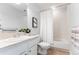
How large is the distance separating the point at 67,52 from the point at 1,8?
121cm

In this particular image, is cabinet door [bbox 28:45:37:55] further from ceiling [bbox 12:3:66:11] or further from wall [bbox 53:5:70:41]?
ceiling [bbox 12:3:66:11]

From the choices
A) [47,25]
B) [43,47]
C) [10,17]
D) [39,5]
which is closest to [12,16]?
[10,17]

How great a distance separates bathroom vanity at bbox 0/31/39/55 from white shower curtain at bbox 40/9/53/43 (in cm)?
14

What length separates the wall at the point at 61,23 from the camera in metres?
1.49

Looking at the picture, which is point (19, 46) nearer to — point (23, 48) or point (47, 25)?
point (23, 48)

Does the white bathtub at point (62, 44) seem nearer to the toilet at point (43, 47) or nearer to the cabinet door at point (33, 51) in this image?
the toilet at point (43, 47)

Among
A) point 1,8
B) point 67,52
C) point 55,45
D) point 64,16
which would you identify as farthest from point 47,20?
point 1,8

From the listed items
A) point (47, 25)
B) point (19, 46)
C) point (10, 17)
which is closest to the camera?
point (19, 46)

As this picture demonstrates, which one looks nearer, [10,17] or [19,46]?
[19,46]

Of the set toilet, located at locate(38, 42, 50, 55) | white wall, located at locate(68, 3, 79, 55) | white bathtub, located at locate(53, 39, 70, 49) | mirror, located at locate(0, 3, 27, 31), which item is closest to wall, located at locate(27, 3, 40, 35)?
mirror, located at locate(0, 3, 27, 31)

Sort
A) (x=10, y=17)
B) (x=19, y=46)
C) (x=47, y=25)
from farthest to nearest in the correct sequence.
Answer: (x=47, y=25) → (x=10, y=17) → (x=19, y=46)

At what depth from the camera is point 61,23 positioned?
151 centimetres

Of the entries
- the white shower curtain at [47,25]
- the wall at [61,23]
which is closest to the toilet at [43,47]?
the white shower curtain at [47,25]

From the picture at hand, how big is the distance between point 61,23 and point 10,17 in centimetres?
81
